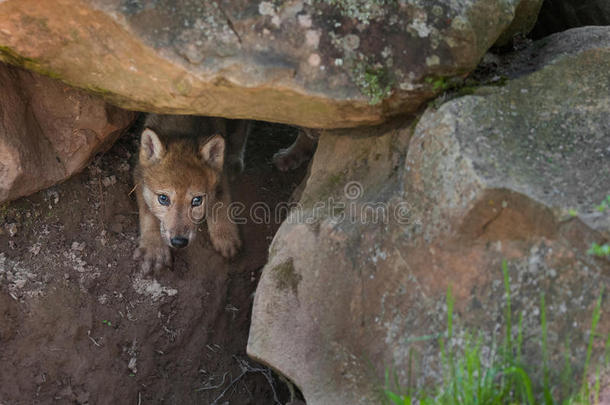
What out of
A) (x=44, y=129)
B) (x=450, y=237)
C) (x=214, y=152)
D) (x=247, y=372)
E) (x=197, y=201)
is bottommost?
(x=247, y=372)

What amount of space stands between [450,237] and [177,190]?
8.61 feet

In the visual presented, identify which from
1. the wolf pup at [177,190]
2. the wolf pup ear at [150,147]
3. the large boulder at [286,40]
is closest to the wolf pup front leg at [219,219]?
the wolf pup at [177,190]

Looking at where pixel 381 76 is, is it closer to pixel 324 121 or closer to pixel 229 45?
pixel 324 121

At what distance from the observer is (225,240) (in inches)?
204

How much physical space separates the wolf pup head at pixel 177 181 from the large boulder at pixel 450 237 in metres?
1.29

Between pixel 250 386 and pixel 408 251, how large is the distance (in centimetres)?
221

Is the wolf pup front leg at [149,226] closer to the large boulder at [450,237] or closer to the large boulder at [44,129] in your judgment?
the large boulder at [44,129]

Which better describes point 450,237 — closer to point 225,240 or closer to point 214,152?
point 225,240

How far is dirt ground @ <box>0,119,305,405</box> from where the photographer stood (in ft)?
14.7

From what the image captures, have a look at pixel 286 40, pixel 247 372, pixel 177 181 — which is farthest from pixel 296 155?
pixel 286 40

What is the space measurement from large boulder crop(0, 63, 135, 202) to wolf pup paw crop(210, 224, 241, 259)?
1113 millimetres

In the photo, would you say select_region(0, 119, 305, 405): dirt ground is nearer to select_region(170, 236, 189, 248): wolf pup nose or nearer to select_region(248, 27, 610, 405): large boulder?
select_region(170, 236, 189, 248): wolf pup nose

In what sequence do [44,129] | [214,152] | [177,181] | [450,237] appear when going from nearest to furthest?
[450,237] < [44,129] < [177,181] < [214,152]

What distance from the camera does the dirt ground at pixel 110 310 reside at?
14.7ft
